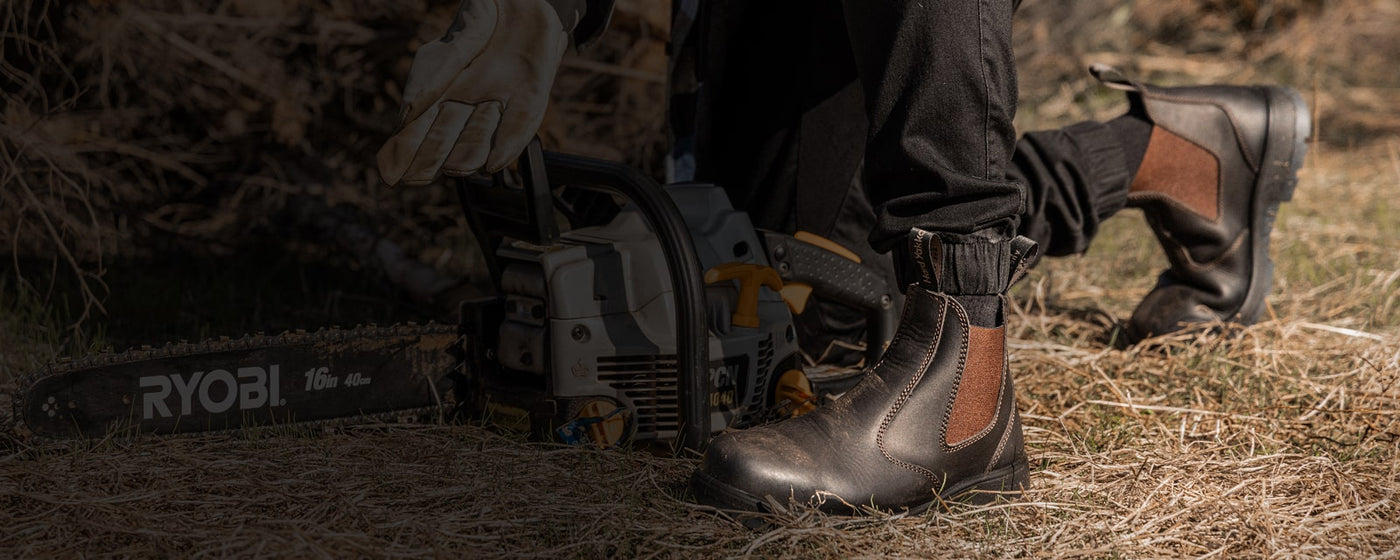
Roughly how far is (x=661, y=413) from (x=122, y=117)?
254 cm

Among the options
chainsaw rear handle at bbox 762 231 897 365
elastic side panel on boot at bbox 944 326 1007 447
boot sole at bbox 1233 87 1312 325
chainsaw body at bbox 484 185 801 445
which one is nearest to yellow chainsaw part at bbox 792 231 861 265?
chainsaw rear handle at bbox 762 231 897 365

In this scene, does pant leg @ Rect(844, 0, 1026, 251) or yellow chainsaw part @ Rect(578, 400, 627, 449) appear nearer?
pant leg @ Rect(844, 0, 1026, 251)

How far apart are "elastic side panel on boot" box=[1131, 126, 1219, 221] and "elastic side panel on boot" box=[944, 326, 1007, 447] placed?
98 cm

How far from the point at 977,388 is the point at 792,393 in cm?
43

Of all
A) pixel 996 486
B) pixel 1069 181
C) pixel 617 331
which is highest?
pixel 1069 181

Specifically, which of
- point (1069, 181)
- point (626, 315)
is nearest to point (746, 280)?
point (626, 315)

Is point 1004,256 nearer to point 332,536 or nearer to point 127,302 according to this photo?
point 332,536

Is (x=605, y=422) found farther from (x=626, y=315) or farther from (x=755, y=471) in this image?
(x=755, y=471)

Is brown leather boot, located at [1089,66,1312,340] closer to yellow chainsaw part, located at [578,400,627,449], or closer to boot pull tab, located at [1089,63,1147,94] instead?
boot pull tab, located at [1089,63,1147,94]

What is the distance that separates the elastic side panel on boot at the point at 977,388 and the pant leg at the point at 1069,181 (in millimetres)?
742

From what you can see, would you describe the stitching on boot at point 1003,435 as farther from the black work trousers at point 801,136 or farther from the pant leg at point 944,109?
the black work trousers at point 801,136

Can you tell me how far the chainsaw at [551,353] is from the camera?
1849 mm

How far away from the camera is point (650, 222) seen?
5.80 ft

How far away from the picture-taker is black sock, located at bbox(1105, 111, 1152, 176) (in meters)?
2.48
